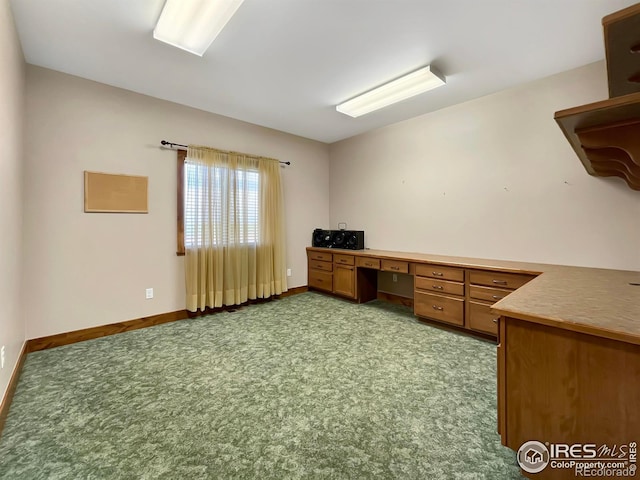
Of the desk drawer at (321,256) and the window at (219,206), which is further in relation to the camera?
the desk drawer at (321,256)

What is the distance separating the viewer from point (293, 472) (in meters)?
1.31

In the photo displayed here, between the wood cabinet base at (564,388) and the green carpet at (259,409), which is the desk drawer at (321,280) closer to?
the green carpet at (259,409)

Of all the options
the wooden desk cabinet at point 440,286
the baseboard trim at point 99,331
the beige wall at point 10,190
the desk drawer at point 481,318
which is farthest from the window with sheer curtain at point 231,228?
the desk drawer at point 481,318

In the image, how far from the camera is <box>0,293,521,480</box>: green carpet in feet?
4.47

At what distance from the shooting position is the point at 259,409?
69.9 inches

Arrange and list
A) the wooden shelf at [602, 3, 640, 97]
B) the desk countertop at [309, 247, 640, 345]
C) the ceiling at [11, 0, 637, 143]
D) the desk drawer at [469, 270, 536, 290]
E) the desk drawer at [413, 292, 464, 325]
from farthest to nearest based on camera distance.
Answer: the desk drawer at [413, 292, 464, 325] < the desk drawer at [469, 270, 536, 290] < the ceiling at [11, 0, 637, 143] < the desk countertop at [309, 247, 640, 345] < the wooden shelf at [602, 3, 640, 97]

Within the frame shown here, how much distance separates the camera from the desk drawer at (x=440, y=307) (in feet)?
9.92

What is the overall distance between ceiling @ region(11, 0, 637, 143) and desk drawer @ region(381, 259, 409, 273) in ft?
6.69

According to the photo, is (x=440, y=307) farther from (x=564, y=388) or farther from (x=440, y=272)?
(x=564, y=388)

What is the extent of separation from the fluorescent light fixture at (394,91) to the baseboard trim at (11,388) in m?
3.85

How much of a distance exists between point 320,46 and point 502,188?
2.50 meters

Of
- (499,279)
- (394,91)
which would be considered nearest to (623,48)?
→ (499,279)

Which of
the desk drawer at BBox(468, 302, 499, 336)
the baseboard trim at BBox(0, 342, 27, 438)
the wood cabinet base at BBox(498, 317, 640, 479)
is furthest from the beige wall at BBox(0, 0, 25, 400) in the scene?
the desk drawer at BBox(468, 302, 499, 336)

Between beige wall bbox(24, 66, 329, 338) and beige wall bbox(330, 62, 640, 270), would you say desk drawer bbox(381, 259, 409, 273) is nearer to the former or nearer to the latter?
beige wall bbox(330, 62, 640, 270)
